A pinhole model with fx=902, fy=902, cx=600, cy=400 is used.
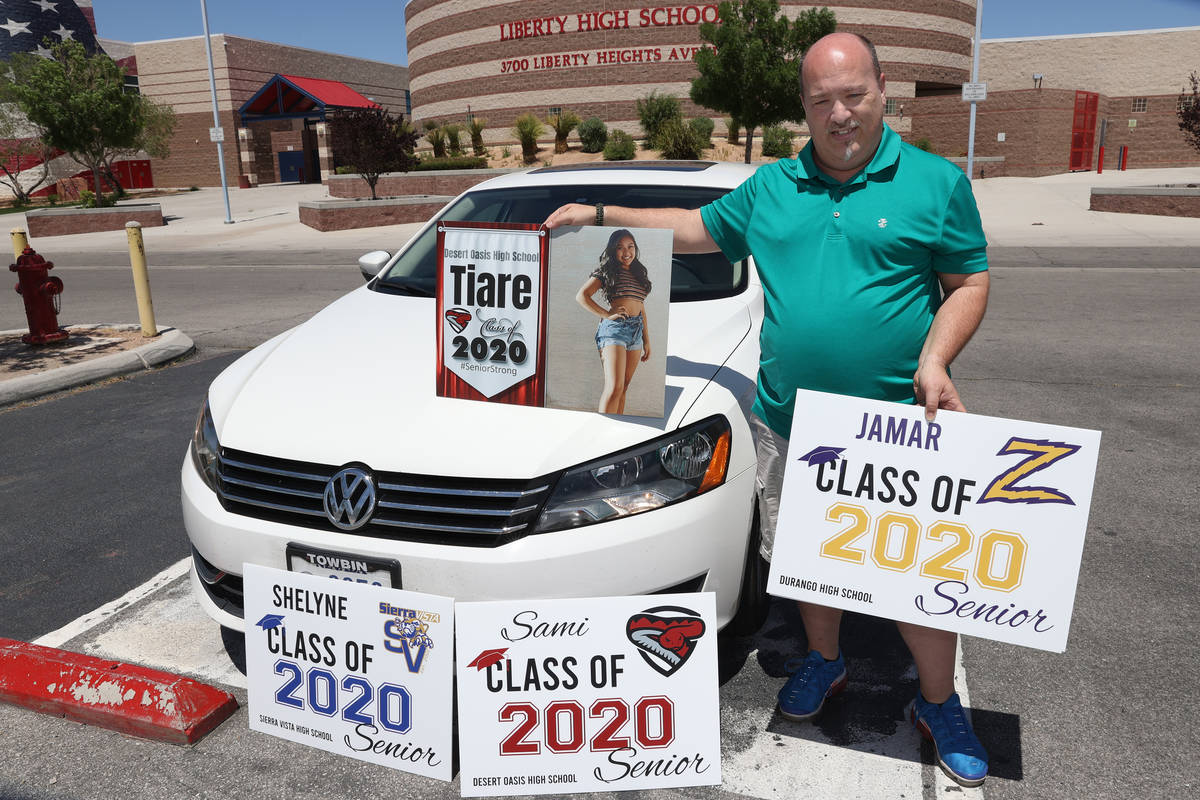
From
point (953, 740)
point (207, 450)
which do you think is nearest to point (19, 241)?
point (207, 450)

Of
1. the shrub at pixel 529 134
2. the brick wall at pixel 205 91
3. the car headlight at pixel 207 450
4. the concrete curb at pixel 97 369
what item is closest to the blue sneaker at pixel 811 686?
the car headlight at pixel 207 450

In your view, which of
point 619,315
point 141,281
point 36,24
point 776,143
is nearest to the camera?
point 619,315

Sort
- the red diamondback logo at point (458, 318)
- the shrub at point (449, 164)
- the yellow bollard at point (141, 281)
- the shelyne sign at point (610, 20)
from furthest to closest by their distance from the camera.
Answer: the shelyne sign at point (610, 20) → the shrub at point (449, 164) → the yellow bollard at point (141, 281) → the red diamondback logo at point (458, 318)

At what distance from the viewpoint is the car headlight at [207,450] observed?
289 centimetres

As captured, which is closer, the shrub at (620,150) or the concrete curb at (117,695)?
the concrete curb at (117,695)

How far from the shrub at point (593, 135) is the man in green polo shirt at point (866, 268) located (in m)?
34.4

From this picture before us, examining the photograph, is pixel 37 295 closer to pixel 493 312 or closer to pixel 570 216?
pixel 493 312

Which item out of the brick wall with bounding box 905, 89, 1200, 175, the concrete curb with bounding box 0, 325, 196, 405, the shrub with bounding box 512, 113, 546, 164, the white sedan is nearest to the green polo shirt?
the white sedan

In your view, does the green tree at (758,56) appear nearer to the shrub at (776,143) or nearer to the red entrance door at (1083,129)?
the shrub at (776,143)

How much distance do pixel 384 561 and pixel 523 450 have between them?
0.49 metres

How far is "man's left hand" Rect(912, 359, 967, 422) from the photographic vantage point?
7.50 feet

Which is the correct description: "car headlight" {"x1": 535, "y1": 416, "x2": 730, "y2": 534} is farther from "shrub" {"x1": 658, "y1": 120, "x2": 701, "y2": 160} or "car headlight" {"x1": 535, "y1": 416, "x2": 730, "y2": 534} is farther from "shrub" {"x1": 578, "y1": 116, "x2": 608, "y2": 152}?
"shrub" {"x1": 578, "y1": 116, "x2": 608, "y2": 152}

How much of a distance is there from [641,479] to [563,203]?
2.11 metres

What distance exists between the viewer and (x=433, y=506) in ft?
8.18
